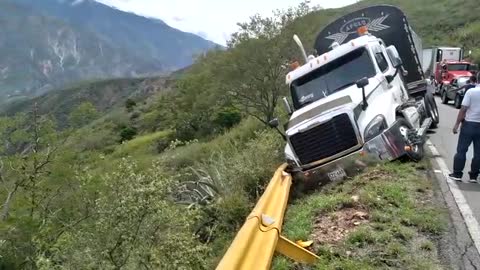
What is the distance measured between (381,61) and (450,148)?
8.58ft

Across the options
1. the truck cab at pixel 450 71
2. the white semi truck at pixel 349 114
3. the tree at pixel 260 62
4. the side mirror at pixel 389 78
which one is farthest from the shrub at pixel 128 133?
the side mirror at pixel 389 78

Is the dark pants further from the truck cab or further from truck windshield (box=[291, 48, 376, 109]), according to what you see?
the truck cab

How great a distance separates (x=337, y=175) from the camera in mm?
8961

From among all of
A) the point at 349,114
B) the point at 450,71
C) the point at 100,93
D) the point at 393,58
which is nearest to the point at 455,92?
the point at 450,71

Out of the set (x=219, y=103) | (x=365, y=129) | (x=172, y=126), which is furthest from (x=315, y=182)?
(x=172, y=126)

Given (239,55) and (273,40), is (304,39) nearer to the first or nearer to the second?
(273,40)

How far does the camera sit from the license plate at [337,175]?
29.3 feet

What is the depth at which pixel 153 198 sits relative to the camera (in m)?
7.53

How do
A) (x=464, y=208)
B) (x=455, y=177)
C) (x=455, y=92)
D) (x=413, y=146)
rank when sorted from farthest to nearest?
1. (x=455, y=92)
2. (x=413, y=146)
3. (x=455, y=177)
4. (x=464, y=208)

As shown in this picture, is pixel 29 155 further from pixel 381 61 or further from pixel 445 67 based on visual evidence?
pixel 445 67

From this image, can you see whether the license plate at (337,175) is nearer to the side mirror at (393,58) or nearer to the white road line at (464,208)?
the white road line at (464,208)

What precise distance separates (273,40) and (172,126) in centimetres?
2283

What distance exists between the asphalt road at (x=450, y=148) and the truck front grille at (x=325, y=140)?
191cm

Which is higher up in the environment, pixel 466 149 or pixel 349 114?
pixel 349 114
